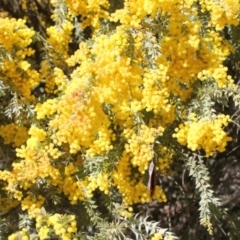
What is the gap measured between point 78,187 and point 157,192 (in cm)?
41

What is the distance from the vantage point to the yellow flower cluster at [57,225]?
2.32 meters

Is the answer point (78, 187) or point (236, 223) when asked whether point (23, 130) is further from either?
point (236, 223)

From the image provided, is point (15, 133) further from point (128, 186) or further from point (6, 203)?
point (128, 186)

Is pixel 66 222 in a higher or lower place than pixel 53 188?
lower

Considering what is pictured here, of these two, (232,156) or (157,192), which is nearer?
(157,192)

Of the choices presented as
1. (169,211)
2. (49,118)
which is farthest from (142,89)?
(169,211)

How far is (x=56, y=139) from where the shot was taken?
241 centimetres

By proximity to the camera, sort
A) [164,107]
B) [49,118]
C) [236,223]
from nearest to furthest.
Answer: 1. [164,107]
2. [49,118]
3. [236,223]

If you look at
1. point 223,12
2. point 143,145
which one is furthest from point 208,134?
point 223,12

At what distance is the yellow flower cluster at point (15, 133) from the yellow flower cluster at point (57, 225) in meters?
0.54

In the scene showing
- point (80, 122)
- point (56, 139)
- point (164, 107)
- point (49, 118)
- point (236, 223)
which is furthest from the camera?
point (236, 223)

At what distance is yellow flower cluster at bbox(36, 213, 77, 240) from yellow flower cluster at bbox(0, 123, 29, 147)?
537 mm

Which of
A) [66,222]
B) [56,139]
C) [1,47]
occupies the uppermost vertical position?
[1,47]

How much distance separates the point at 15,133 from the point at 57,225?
2.33ft
